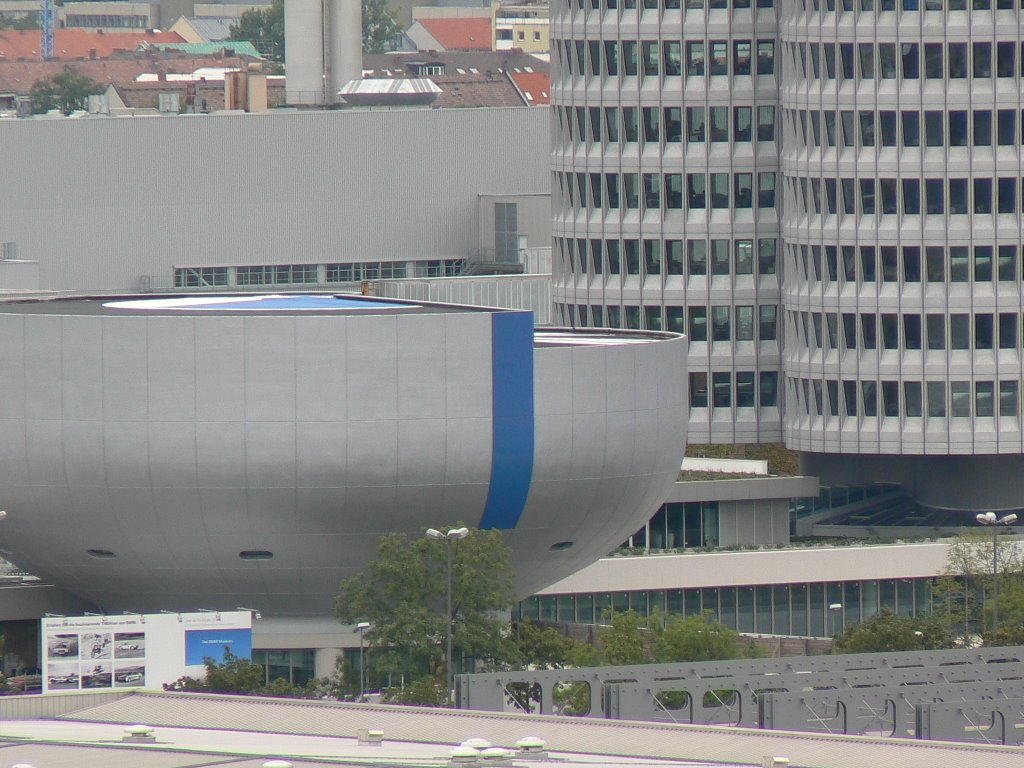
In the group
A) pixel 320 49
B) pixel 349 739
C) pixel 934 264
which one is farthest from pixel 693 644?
pixel 320 49

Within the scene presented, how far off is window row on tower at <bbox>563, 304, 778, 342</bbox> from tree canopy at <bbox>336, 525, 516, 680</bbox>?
32.7 meters

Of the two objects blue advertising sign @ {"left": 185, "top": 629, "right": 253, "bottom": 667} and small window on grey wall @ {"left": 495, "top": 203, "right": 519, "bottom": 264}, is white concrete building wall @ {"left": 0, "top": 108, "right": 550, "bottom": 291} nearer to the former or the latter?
small window on grey wall @ {"left": 495, "top": 203, "right": 519, "bottom": 264}

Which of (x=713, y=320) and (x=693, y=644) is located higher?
(x=713, y=320)

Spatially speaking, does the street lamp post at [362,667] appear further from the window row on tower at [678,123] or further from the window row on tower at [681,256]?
the window row on tower at [678,123]

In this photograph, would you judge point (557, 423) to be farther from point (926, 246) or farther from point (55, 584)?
point (926, 246)

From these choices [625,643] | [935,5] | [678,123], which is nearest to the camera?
[625,643]

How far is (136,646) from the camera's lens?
3506 inches

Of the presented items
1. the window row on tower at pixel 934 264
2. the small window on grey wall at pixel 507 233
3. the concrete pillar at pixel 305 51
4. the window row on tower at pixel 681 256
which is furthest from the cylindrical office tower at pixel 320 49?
the window row on tower at pixel 934 264

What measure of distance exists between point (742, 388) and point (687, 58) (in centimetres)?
1295

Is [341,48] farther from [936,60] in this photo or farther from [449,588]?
[449,588]

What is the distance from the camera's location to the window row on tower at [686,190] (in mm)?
123688

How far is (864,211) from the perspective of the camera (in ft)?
385

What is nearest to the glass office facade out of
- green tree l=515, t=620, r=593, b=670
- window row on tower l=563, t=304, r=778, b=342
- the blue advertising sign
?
window row on tower l=563, t=304, r=778, b=342

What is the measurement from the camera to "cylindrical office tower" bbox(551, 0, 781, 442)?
124 meters
